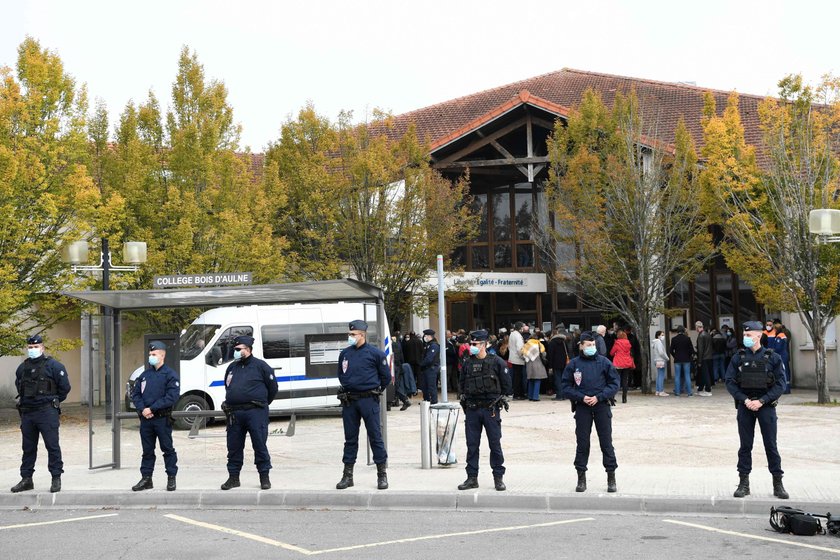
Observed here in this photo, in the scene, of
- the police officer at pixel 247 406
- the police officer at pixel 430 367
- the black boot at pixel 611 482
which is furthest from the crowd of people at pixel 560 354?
the black boot at pixel 611 482

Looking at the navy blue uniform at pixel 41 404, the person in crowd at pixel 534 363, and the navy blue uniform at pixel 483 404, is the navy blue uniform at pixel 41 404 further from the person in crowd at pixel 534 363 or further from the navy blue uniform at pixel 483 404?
the person in crowd at pixel 534 363

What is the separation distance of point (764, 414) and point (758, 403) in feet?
0.49

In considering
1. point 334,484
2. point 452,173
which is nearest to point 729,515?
point 334,484

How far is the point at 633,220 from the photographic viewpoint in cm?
2473

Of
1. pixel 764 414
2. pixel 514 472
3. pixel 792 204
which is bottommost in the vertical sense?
pixel 514 472

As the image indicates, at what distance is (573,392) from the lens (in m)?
10.9

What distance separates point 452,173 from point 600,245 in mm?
8298

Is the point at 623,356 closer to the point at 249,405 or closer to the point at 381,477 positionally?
the point at 381,477

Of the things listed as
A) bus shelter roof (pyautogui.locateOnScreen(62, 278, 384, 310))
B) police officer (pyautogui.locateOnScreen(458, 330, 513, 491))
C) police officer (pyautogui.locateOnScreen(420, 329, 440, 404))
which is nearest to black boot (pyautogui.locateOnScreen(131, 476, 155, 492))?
bus shelter roof (pyautogui.locateOnScreen(62, 278, 384, 310))

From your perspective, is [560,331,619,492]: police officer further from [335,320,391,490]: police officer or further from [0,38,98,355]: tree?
[0,38,98,355]: tree

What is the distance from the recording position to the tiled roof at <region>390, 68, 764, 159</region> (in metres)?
30.8

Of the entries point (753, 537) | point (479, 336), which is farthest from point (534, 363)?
point (753, 537)

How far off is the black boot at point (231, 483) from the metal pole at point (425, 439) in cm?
232

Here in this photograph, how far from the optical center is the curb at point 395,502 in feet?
33.0
